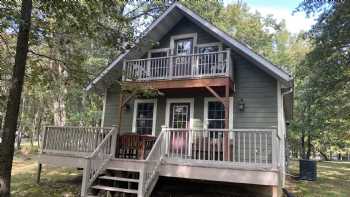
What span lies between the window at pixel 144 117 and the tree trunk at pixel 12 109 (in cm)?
557

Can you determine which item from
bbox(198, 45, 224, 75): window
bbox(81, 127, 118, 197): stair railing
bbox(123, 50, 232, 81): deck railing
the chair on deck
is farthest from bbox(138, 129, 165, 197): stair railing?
bbox(198, 45, 224, 75): window

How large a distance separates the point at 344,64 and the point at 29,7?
12.7m

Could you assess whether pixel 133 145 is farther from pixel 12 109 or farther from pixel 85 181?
pixel 12 109

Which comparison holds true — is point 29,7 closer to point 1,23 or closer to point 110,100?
point 1,23

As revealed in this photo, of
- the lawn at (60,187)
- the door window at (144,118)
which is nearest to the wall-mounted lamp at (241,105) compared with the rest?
the lawn at (60,187)

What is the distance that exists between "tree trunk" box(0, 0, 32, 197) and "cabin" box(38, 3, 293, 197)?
193cm

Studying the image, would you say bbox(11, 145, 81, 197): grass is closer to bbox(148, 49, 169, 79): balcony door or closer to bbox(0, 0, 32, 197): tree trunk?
bbox(0, 0, 32, 197): tree trunk

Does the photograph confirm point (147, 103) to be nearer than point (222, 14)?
Yes

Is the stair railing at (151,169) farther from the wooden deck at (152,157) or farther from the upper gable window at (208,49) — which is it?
the upper gable window at (208,49)

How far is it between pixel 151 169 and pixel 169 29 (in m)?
6.44

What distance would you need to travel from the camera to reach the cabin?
7453mm

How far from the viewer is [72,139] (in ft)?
31.2

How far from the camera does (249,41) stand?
2536 cm

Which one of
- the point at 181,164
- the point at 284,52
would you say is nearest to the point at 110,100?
the point at 181,164
